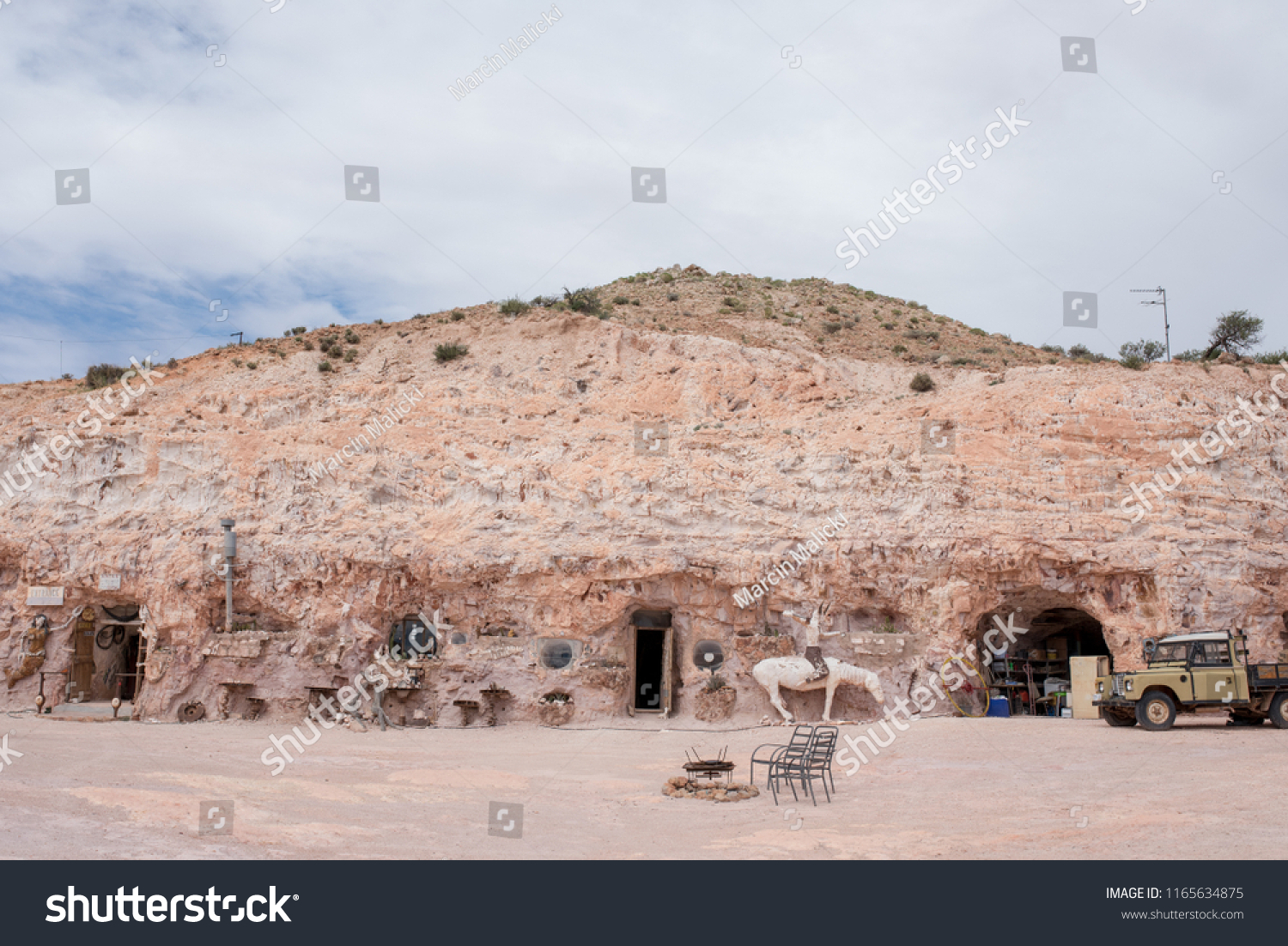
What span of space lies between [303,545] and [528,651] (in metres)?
5.83

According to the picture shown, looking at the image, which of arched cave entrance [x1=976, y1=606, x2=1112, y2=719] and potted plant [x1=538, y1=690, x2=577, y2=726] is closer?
arched cave entrance [x1=976, y1=606, x2=1112, y2=719]

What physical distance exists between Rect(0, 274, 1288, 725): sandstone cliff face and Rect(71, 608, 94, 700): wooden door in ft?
1.25

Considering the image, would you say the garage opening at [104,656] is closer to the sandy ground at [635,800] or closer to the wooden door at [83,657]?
the wooden door at [83,657]

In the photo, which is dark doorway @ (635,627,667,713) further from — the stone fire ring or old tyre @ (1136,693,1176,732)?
old tyre @ (1136,693,1176,732)

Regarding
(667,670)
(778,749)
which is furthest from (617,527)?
(778,749)

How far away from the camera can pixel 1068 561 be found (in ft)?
60.8

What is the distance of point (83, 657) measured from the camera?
2073cm

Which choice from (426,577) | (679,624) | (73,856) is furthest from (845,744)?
(73,856)

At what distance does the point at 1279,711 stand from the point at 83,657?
Result: 24911mm

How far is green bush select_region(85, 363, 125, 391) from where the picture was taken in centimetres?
2619

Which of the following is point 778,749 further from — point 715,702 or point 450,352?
point 450,352

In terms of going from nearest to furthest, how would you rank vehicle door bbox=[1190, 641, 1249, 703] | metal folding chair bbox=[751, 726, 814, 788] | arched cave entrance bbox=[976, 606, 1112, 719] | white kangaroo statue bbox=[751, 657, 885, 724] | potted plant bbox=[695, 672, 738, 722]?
metal folding chair bbox=[751, 726, 814, 788] < vehicle door bbox=[1190, 641, 1249, 703] < white kangaroo statue bbox=[751, 657, 885, 724] < arched cave entrance bbox=[976, 606, 1112, 719] < potted plant bbox=[695, 672, 738, 722]

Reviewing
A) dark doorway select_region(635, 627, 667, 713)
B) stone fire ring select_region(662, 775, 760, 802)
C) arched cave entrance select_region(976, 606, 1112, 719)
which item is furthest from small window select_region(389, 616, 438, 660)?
arched cave entrance select_region(976, 606, 1112, 719)

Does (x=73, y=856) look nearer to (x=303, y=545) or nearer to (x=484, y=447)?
(x=303, y=545)
